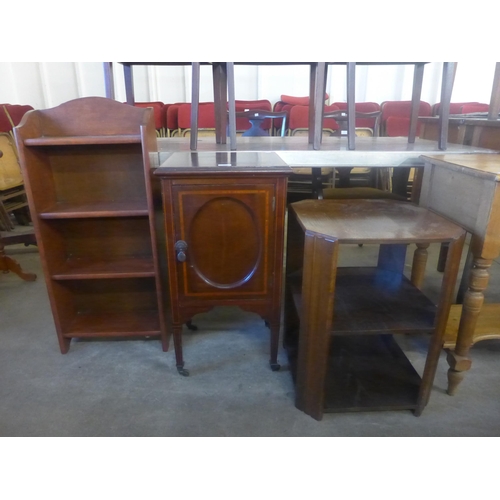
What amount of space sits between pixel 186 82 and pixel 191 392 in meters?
4.55

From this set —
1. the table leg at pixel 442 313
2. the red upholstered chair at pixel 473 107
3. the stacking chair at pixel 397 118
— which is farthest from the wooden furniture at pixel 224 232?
the red upholstered chair at pixel 473 107

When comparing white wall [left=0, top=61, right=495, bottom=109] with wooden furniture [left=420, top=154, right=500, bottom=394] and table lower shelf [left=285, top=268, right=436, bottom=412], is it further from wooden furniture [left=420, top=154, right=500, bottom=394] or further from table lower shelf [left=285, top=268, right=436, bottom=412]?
table lower shelf [left=285, top=268, right=436, bottom=412]

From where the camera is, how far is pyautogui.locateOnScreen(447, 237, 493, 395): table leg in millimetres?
1239

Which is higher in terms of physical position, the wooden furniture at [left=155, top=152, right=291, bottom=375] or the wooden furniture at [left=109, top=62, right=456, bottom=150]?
the wooden furniture at [left=109, top=62, right=456, bottom=150]

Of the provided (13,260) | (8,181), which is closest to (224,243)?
(13,260)

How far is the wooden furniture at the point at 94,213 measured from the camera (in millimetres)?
1440

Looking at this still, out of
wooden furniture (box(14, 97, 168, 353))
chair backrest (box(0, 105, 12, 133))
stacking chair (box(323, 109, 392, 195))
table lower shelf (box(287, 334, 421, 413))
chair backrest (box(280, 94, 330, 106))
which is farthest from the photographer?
chair backrest (box(280, 94, 330, 106))

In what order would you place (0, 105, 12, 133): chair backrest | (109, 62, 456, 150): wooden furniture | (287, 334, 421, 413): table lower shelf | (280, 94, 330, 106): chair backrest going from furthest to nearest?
(280, 94, 330, 106): chair backrest < (0, 105, 12, 133): chair backrest < (109, 62, 456, 150): wooden furniture < (287, 334, 421, 413): table lower shelf

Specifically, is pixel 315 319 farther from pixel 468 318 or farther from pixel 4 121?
pixel 4 121

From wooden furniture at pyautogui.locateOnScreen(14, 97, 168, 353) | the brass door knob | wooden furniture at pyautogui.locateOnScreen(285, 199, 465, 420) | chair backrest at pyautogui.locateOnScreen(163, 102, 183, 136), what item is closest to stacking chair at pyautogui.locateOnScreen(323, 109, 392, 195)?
wooden furniture at pyautogui.locateOnScreen(285, 199, 465, 420)

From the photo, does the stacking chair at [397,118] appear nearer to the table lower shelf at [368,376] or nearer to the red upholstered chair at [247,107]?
the red upholstered chair at [247,107]

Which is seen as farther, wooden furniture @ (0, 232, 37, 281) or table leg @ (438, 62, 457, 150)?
wooden furniture @ (0, 232, 37, 281)

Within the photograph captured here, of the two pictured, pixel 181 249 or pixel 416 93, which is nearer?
pixel 181 249

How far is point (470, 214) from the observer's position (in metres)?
1.22
